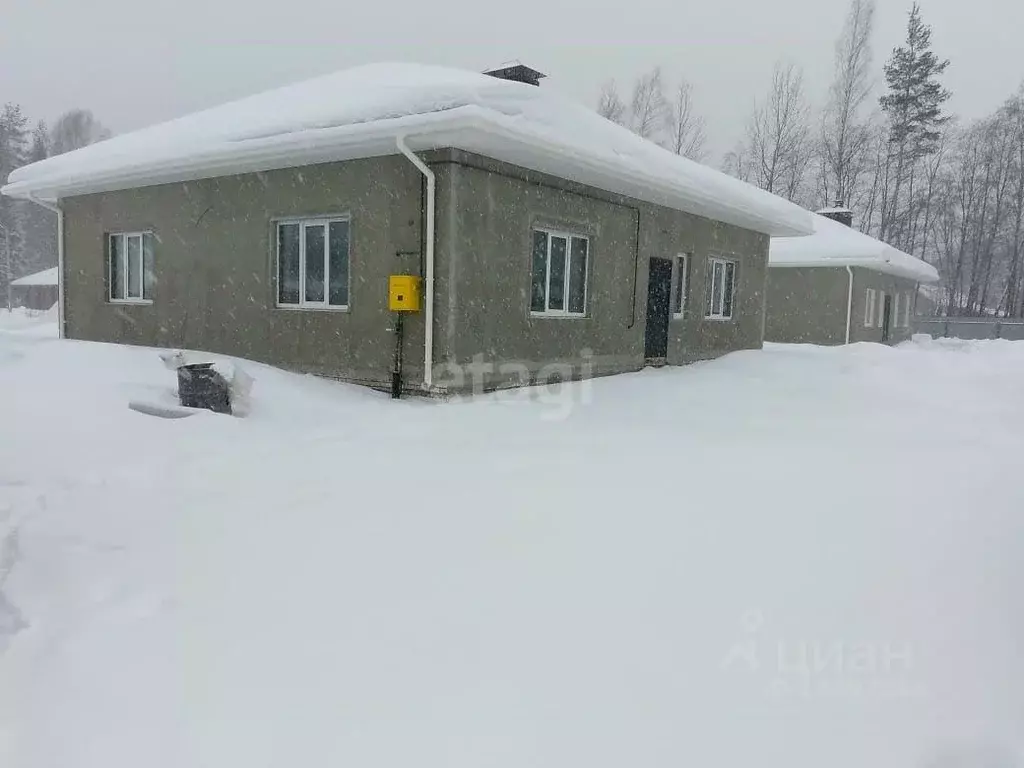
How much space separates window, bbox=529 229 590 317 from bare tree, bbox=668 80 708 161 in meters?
27.1

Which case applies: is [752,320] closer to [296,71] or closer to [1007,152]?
[1007,152]

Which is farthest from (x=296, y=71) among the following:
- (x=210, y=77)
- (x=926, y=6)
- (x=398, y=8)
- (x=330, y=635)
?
(x=330, y=635)

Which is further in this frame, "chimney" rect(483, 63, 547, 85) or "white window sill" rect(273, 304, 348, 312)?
"chimney" rect(483, 63, 547, 85)

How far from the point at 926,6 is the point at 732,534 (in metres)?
41.0

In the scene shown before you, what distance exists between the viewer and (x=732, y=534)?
3.75 m

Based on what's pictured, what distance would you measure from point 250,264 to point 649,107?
29.9 meters

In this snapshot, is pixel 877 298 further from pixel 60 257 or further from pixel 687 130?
pixel 60 257

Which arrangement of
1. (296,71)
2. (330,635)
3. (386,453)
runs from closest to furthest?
(330,635) → (386,453) → (296,71)

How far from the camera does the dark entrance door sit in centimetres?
1139

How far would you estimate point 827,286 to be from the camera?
1827 centimetres

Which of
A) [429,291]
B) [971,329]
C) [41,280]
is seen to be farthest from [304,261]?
[41,280]

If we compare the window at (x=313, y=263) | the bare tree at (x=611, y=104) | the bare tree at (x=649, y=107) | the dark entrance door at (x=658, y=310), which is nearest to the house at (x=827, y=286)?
the dark entrance door at (x=658, y=310)

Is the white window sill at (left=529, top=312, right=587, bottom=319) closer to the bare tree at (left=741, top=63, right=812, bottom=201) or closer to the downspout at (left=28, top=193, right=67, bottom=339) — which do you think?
the downspout at (left=28, top=193, right=67, bottom=339)

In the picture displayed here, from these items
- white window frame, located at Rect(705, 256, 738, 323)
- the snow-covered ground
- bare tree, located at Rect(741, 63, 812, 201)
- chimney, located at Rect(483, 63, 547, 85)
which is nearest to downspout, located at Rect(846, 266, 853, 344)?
white window frame, located at Rect(705, 256, 738, 323)
